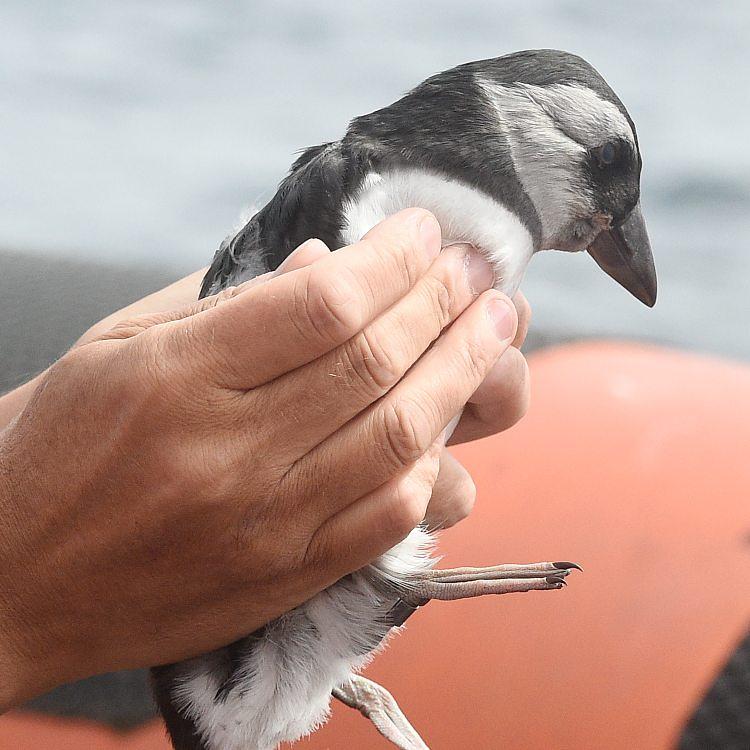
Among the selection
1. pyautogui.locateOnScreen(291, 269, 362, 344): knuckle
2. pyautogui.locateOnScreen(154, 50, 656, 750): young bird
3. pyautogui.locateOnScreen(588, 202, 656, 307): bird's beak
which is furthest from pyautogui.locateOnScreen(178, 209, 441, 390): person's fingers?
pyautogui.locateOnScreen(588, 202, 656, 307): bird's beak

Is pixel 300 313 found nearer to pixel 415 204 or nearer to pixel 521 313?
pixel 415 204

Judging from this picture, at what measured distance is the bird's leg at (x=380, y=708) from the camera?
3.04 feet

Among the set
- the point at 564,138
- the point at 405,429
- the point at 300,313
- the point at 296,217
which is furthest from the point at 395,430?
the point at 564,138

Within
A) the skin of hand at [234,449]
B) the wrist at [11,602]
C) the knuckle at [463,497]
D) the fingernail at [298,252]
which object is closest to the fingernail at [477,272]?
the skin of hand at [234,449]

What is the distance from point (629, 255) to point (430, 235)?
0.31 meters

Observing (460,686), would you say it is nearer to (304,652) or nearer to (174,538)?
(304,652)

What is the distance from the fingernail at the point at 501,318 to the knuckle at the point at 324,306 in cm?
16

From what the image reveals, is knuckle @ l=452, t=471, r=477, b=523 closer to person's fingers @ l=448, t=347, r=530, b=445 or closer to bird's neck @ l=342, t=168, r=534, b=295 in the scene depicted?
person's fingers @ l=448, t=347, r=530, b=445

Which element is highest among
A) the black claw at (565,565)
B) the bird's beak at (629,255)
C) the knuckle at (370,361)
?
the knuckle at (370,361)

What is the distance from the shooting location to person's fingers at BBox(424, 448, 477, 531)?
36.6 inches

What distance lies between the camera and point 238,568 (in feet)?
2.36

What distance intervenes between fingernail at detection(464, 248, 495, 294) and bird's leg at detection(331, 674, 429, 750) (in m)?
0.41

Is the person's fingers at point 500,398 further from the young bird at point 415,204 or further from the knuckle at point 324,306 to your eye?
the knuckle at point 324,306

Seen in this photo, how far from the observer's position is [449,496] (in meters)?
0.94
